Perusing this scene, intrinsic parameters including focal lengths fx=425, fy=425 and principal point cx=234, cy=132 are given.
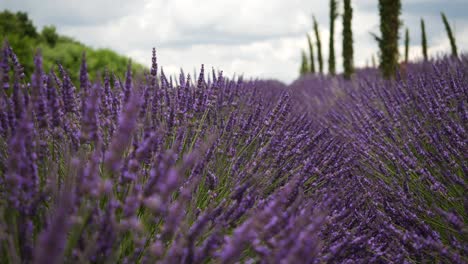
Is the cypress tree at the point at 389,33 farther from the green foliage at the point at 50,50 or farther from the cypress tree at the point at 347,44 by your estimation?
the green foliage at the point at 50,50

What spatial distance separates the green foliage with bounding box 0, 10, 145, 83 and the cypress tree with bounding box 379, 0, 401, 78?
4721mm

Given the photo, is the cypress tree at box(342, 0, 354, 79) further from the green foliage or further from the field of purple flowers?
the field of purple flowers

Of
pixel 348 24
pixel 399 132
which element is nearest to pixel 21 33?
pixel 348 24

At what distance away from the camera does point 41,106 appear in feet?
4.95

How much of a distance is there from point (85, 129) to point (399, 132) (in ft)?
9.06

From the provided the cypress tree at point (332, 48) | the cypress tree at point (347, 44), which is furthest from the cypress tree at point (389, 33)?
the cypress tree at point (332, 48)

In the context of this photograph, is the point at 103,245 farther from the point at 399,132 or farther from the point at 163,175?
the point at 399,132

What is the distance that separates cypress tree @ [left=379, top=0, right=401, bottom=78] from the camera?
8062 millimetres

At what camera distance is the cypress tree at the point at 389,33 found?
26.5ft

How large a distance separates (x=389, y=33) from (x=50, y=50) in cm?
742

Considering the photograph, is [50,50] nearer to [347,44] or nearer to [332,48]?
[347,44]

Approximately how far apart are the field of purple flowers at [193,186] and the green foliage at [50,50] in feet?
18.7

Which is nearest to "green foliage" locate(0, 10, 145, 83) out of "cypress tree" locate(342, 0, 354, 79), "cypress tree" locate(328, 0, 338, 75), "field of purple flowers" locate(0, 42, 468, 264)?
"field of purple flowers" locate(0, 42, 468, 264)

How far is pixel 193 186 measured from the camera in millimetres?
1297
